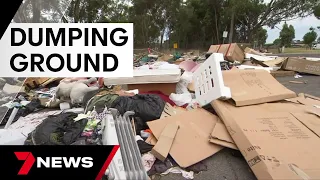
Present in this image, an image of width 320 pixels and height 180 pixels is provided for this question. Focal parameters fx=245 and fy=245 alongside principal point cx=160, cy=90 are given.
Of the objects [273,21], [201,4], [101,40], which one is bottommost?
[101,40]

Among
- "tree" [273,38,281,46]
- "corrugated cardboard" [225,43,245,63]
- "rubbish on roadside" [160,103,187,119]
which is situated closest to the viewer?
"rubbish on roadside" [160,103,187,119]

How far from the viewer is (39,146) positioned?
1.80 m

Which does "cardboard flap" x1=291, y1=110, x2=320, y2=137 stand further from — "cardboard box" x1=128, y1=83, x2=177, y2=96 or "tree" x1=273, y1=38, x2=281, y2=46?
"tree" x1=273, y1=38, x2=281, y2=46

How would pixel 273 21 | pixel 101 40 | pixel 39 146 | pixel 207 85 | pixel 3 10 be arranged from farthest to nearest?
1. pixel 273 21
2. pixel 207 85
3. pixel 101 40
4. pixel 39 146
5. pixel 3 10

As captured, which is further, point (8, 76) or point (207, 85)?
point (207, 85)

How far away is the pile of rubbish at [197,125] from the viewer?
1.71 metres

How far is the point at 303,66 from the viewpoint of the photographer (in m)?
5.79

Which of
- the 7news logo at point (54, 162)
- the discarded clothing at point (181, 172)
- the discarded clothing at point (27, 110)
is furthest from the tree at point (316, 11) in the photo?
the 7news logo at point (54, 162)

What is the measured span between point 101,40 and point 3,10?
0.66 m

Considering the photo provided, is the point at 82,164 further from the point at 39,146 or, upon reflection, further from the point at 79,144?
the point at 39,146

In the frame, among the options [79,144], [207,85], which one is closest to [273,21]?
[207,85]

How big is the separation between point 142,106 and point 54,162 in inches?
41.5

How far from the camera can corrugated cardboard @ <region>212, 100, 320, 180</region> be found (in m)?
1.53

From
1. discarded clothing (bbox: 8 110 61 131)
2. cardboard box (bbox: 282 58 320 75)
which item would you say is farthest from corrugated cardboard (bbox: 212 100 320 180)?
cardboard box (bbox: 282 58 320 75)
